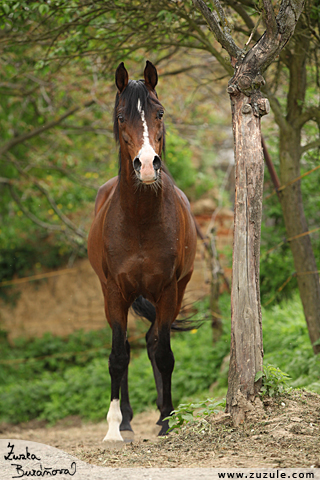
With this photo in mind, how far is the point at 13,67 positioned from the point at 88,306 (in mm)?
6247

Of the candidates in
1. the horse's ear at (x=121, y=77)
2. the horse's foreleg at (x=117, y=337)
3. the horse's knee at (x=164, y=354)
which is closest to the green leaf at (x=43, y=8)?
the horse's ear at (x=121, y=77)

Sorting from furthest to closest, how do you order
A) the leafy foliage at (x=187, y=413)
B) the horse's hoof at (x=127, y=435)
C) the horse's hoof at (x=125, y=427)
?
the horse's hoof at (x=125, y=427), the horse's hoof at (x=127, y=435), the leafy foliage at (x=187, y=413)

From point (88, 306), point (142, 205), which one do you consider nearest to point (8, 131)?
point (88, 306)

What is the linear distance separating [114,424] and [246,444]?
131cm

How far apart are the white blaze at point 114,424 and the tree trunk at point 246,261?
3.30 feet

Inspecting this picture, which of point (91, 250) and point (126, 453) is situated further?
point (91, 250)

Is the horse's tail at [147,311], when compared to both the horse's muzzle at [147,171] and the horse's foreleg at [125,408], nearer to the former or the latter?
the horse's foreleg at [125,408]

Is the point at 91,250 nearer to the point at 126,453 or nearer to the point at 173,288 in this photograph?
the point at 173,288

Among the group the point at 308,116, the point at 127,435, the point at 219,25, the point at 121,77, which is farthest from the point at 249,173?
the point at 127,435

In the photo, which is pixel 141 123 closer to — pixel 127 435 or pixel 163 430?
pixel 163 430

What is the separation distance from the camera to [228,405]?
3.22m

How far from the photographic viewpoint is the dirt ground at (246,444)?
8.54 ft

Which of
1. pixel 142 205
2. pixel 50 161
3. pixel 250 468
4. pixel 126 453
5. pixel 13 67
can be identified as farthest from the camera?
pixel 50 161

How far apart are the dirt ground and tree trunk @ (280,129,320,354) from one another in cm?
183
